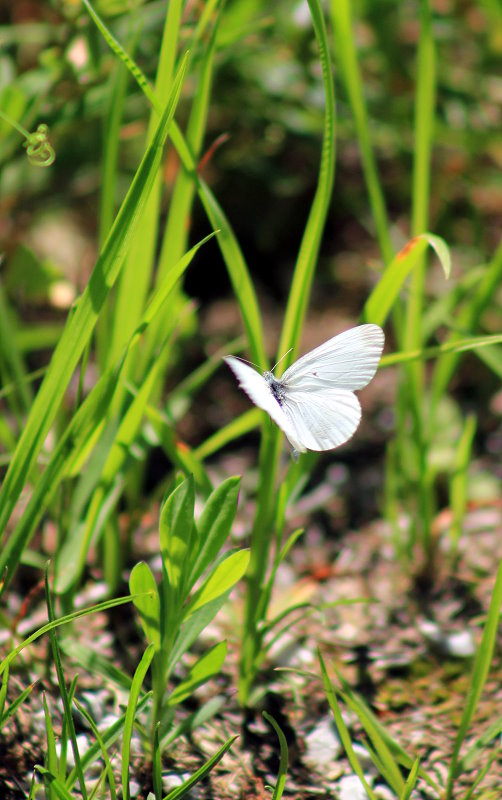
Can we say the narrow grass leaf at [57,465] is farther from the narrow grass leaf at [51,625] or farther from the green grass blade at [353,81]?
the green grass blade at [353,81]

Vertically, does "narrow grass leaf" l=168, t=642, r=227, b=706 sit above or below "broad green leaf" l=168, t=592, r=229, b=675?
below

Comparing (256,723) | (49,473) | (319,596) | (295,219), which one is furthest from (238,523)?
(295,219)

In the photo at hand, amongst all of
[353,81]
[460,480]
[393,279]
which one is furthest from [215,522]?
[353,81]

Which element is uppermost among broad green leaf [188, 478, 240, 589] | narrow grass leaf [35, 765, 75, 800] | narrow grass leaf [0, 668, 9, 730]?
broad green leaf [188, 478, 240, 589]

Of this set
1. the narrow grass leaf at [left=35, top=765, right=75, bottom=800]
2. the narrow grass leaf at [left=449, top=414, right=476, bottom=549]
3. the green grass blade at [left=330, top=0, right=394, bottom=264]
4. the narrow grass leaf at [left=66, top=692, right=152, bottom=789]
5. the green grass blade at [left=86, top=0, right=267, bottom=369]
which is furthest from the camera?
the narrow grass leaf at [left=449, top=414, right=476, bottom=549]

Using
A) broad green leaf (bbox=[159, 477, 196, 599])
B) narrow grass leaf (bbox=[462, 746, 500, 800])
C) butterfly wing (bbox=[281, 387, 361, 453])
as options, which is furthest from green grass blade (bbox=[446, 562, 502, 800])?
broad green leaf (bbox=[159, 477, 196, 599])

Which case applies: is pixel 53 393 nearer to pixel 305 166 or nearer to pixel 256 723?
pixel 256 723

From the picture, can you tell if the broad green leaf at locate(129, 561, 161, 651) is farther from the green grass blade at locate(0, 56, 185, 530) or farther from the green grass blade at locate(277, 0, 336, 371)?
the green grass blade at locate(277, 0, 336, 371)

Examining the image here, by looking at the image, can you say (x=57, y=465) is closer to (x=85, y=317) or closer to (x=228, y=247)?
(x=85, y=317)
